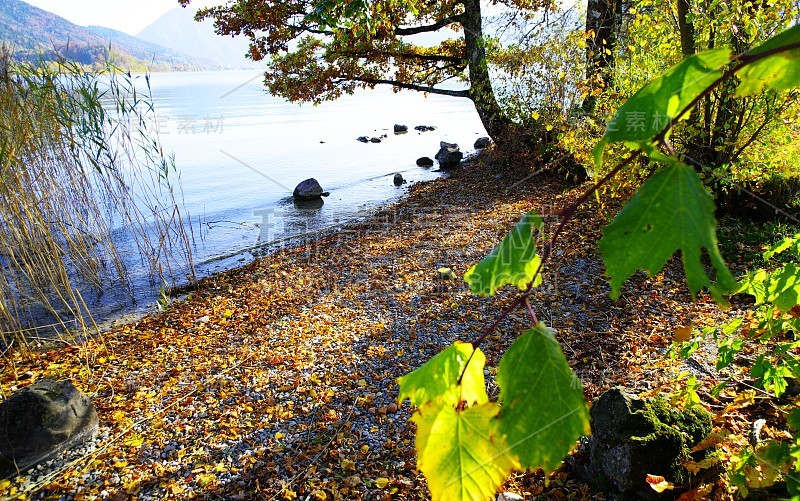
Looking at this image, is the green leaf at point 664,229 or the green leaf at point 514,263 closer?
the green leaf at point 664,229

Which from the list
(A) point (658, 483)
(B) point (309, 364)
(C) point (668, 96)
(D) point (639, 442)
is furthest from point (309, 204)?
(C) point (668, 96)

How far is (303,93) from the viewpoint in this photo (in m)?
10.8

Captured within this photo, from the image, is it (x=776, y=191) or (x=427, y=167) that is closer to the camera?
(x=776, y=191)

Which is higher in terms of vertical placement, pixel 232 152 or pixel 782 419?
pixel 232 152

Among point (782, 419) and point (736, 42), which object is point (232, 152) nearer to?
point (736, 42)

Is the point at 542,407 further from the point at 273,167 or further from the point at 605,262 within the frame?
the point at 273,167

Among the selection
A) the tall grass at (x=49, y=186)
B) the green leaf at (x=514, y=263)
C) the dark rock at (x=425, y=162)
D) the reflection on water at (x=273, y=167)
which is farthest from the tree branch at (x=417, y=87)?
the green leaf at (x=514, y=263)

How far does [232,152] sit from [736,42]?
15162mm

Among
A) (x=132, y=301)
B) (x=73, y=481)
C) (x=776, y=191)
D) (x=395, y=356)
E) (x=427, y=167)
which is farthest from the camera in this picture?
(x=427, y=167)

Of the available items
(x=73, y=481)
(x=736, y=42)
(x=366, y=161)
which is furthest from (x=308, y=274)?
(x=366, y=161)

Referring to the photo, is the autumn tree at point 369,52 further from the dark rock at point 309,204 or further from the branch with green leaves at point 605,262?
the branch with green leaves at point 605,262

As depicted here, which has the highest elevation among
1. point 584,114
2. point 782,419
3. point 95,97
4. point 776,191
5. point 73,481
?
point 95,97

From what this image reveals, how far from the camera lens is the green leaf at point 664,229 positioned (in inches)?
19.4

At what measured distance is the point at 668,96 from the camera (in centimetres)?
57
